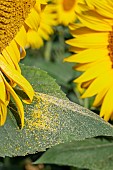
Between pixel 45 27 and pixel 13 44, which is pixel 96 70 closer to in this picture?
pixel 13 44

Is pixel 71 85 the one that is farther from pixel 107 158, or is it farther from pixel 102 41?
pixel 107 158

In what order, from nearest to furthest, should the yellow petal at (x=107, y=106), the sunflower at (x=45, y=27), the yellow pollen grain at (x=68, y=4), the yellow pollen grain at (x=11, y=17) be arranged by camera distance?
the yellow pollen grain at (x=11, y=17) → the yellow petal at (x=107, y=106) → the yellow pollen grain at (x=68, y=4) → the sunflower at (x=45, y=27)

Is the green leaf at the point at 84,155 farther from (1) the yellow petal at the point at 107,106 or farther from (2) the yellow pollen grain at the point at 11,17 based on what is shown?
(2) the yellow pollen grain at the point at 11,17

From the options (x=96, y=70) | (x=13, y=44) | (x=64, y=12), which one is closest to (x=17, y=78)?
(x=13, y=44)

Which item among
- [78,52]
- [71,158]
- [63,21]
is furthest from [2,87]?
[63,21]

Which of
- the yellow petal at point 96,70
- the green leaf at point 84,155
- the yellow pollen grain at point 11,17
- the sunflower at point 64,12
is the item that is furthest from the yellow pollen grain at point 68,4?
the yellow pollen grain at point 11,17

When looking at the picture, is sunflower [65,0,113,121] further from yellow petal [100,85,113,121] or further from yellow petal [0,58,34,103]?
yellow petal [0,58,34,103]
